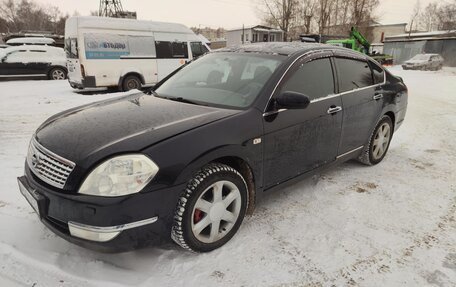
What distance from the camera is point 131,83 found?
11.9 m

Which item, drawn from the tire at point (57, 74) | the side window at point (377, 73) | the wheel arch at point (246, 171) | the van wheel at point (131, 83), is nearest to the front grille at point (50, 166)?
the wheel arch at point (246, 171)

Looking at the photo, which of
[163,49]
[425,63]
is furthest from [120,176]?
[425,63]

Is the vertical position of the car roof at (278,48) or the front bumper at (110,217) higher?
the car roof at (278,48)

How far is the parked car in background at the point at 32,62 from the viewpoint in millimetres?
14672

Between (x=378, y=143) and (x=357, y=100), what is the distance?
3.40 feet

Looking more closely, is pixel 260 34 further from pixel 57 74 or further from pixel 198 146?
pixel 198 146

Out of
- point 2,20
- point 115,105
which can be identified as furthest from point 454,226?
point 2,20

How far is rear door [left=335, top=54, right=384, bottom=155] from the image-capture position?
3.86 metres

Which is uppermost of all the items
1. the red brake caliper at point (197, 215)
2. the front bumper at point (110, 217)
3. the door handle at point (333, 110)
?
the door handle at point (333, 110)

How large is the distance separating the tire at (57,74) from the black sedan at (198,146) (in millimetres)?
13646

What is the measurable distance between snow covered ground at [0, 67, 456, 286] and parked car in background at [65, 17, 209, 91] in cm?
712

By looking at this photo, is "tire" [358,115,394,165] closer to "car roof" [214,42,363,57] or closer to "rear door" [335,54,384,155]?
"rear door" [335,54,384,155]

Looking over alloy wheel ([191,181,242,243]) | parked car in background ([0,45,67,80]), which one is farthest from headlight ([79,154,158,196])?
parked car in background ([0,45,67,80])

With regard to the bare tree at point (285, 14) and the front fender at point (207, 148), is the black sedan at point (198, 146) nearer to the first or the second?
the front fender at point (207, 148)
